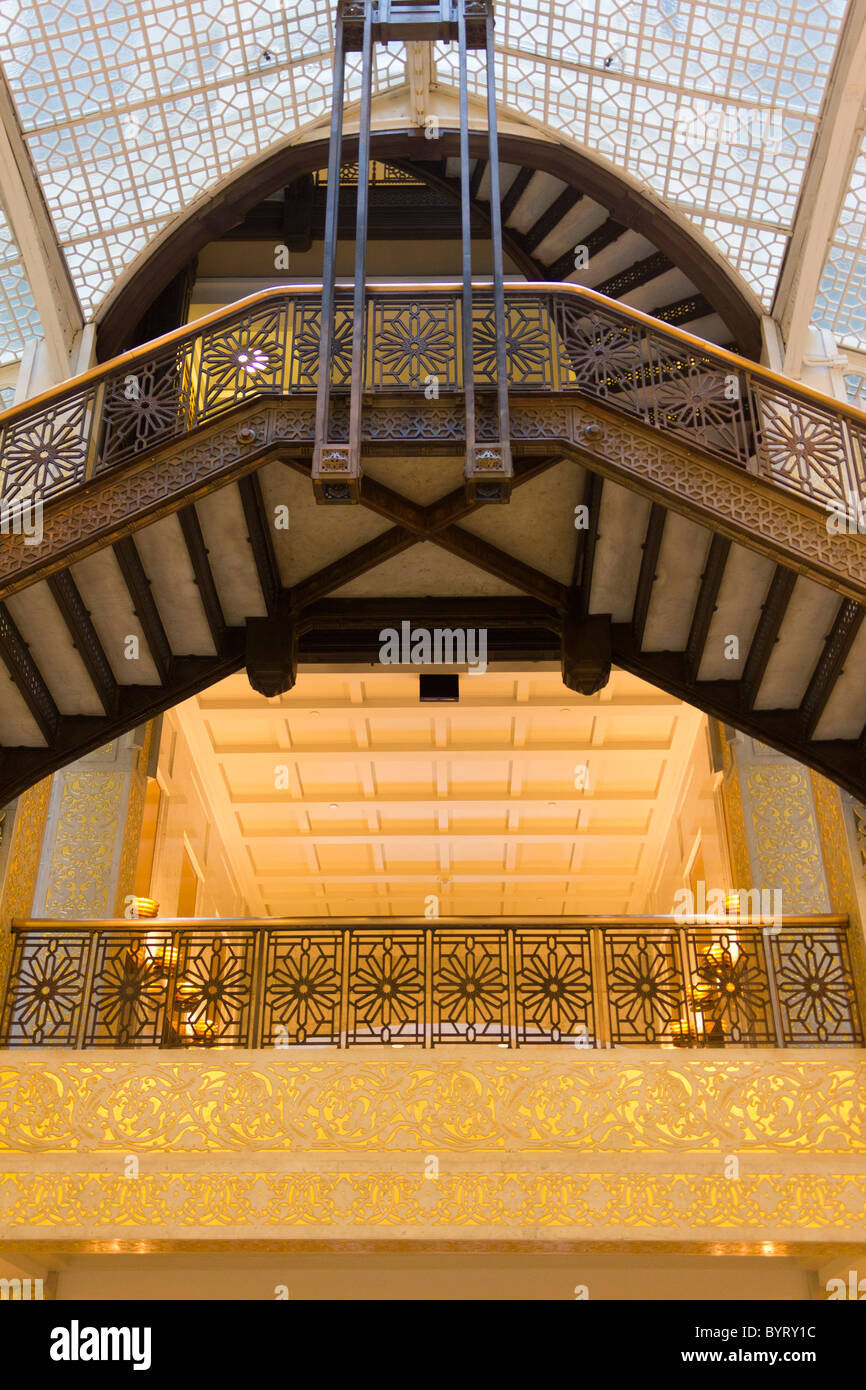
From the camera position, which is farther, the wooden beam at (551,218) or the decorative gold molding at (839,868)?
the wooden beam at (551,218)

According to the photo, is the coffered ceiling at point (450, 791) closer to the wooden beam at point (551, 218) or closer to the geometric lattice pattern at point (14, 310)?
the geometric lattice pattern at point (14, 310)

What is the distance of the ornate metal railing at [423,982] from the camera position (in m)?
7.36

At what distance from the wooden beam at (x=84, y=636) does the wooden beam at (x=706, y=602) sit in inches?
133

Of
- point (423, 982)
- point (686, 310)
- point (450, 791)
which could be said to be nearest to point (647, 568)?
point (423, 982)

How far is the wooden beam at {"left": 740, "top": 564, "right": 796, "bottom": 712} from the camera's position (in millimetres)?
6488

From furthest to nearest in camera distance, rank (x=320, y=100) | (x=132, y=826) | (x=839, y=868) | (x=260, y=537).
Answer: (x=320, y=100) < (x=132, y=826) < (x=839, y=868) < (x=260, y=537)

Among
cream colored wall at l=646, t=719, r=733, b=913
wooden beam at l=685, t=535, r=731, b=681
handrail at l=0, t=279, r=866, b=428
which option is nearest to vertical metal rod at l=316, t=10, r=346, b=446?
handrail at l=0, t=279, r=866, b=428

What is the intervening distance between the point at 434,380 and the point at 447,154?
17.6 feet

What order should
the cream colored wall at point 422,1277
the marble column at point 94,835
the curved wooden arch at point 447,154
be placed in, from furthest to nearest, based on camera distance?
the curved wooden arch at point 447,154, the marble column at point 94,835, the cream colored wall at point 422,1277

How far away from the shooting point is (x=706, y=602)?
267 inches

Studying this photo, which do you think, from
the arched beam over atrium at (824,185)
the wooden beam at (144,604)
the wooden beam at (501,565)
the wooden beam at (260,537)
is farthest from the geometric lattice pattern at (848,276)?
the wooden beam at (144,604)

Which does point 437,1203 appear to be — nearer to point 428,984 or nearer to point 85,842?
point 428,984

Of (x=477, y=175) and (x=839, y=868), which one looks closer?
(x=839, y=868)
